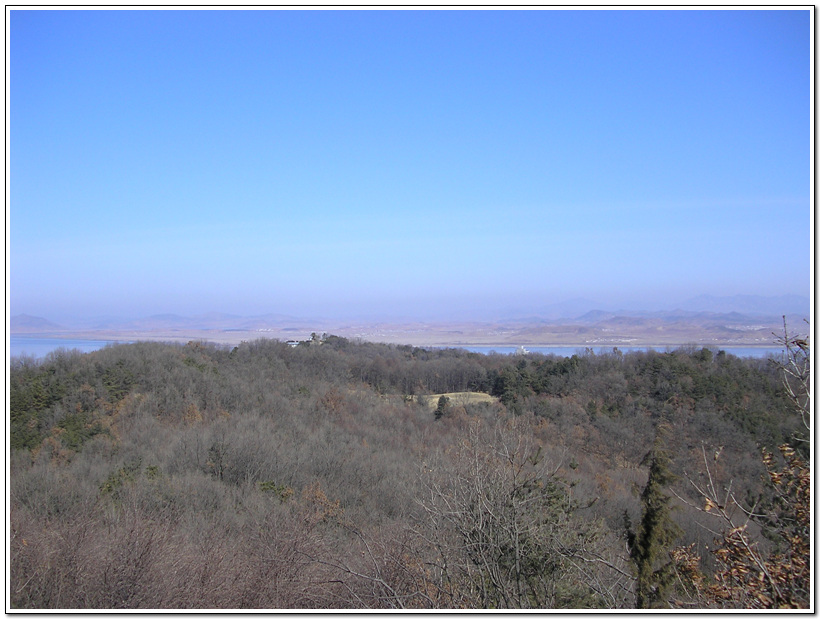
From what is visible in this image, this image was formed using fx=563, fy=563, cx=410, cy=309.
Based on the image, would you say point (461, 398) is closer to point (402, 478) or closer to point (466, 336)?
point (466, 336)

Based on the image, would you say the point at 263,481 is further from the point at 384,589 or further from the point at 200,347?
the point at 200,347

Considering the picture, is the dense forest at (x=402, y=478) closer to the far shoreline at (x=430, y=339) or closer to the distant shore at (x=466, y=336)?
the far shoreline at (x=430, y=339)

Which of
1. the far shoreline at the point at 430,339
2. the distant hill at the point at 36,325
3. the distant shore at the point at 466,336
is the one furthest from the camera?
the distant shore at the point at 466,336

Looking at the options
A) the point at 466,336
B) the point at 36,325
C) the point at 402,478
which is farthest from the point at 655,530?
the point at 466,336

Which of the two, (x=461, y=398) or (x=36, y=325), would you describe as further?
(x=461, y=398)

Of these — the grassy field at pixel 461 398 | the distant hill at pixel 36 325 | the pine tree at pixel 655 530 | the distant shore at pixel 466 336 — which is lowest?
the grassy field at pixel 461 398

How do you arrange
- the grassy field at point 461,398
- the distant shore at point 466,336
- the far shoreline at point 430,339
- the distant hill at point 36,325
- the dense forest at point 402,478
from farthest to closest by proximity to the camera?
1. the grassy field at point 461,398
2. the distant shore at point 466,336
3. the far shoreline at point 430,339
4. the distant hill at point 36,325
5. the dense forest at point 402,478

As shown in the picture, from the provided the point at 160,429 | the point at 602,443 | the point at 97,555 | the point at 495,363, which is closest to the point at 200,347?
the point at 160,429

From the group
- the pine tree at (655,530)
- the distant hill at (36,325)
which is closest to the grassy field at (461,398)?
the pine tree at (655,530)

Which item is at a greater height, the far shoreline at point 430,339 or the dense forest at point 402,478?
the far shoreline at point 430,339
